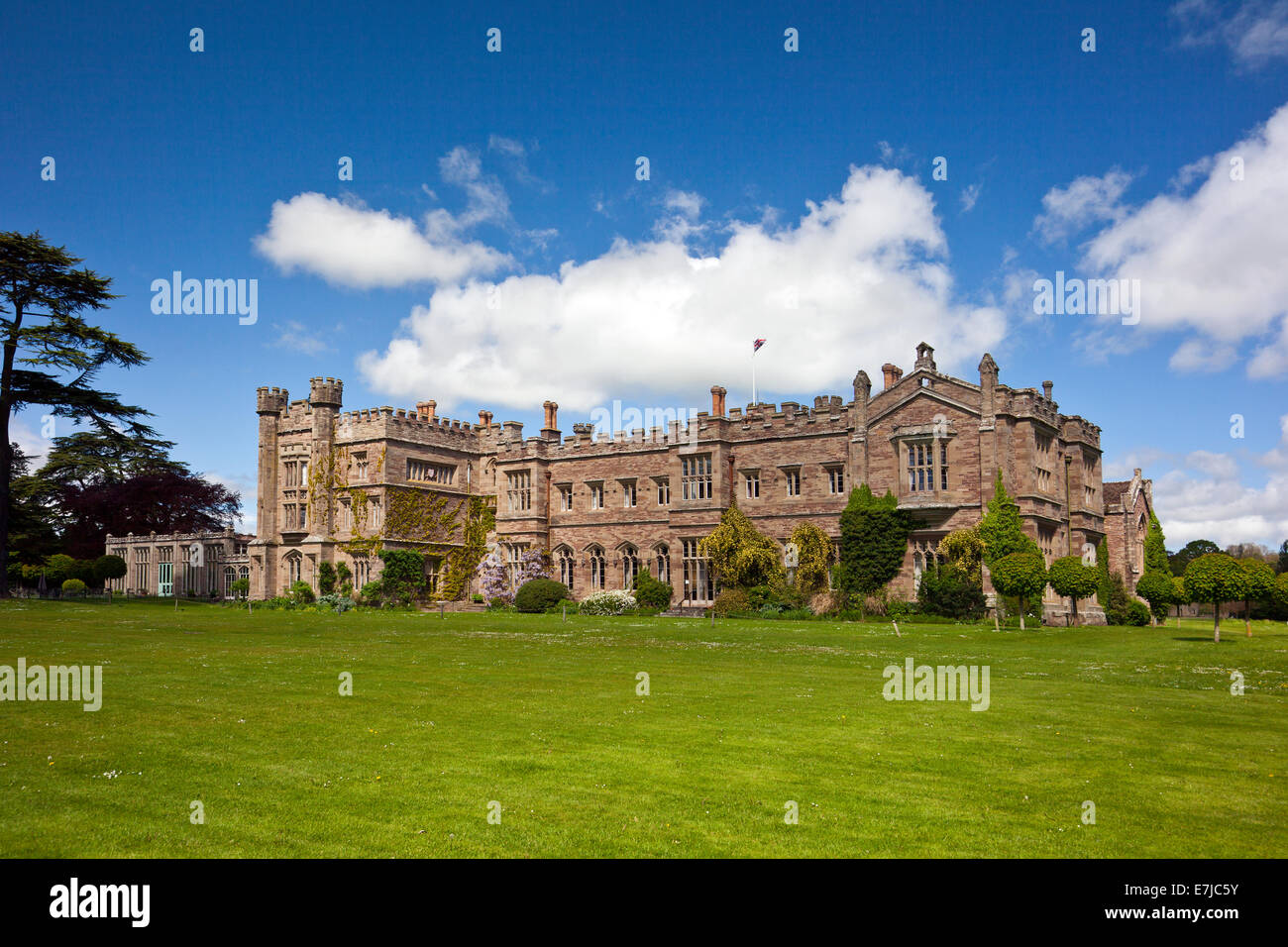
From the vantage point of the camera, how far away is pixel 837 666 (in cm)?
2039

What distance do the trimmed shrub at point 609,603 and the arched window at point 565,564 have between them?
4.78 m

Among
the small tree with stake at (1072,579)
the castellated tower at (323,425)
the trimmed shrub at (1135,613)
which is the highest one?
the castellated tower at (323,425)

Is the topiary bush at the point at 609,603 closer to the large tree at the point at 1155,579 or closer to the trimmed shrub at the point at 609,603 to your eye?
the trimmed shrub at the point at 609,603

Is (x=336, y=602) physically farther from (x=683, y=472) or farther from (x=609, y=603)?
(x=683, y=472)

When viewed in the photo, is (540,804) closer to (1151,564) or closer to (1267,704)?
(1267,704)

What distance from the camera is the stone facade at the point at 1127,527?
46.6 meters

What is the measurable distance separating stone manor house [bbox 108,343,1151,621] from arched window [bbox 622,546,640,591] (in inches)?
3.3

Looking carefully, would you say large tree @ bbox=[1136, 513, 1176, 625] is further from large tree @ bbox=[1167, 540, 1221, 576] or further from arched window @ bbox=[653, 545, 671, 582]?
large tree @ bbox=[1167, 540, 1221, 576]

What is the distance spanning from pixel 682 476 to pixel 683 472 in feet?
0.86

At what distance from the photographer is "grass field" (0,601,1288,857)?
24.3 ft

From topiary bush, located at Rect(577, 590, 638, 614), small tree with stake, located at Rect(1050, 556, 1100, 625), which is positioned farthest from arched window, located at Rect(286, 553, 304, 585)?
small tree with stake, located at Rect(1050, 556, 1100, 625)

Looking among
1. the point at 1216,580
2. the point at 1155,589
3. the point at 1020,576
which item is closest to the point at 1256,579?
the point at 1216,580

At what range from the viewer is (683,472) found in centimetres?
4716

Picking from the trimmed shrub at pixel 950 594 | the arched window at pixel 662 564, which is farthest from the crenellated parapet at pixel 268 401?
the trimmed shrub at pixel 950 594
